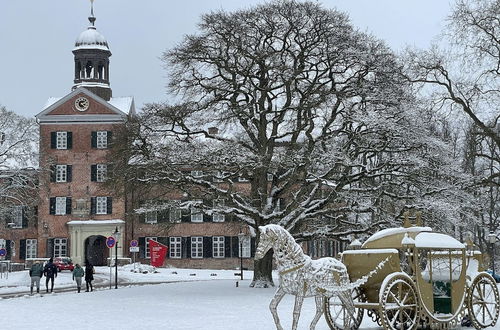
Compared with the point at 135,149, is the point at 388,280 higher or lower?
lower

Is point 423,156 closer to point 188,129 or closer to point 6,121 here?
point 188,129

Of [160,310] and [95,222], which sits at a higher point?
[95,222]

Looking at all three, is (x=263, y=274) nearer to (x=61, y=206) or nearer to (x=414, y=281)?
(x=414, y=281)

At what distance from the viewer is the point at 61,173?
66.4m

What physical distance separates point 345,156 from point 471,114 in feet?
18.6

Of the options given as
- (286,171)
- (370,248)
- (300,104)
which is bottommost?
(370,248)

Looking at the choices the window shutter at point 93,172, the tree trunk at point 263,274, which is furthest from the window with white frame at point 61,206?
the tree trunk at point 263,274

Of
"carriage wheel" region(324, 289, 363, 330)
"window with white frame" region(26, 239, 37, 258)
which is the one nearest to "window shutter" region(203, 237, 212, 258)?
"window with white frame" region(26, 239, 37, 258)

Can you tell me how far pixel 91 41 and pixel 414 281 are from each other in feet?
189

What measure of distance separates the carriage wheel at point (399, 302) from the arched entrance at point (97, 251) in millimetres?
53685

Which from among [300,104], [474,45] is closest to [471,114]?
[474,45]

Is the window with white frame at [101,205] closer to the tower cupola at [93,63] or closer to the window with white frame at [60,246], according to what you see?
the window with white frame at [60,246]

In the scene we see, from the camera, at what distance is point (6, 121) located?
168ft

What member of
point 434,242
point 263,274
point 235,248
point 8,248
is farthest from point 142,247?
point 434,242
